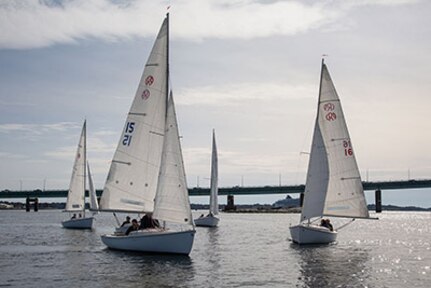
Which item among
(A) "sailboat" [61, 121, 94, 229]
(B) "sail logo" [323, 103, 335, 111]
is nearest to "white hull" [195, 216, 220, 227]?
(A) "sailboat" [61, 121, 94, 229]

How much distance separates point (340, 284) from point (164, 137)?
14.5 metres

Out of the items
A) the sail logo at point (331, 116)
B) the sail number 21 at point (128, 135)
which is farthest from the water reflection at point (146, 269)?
the sail logo at point (331, 116)

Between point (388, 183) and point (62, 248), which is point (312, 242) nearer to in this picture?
point (62, 248)

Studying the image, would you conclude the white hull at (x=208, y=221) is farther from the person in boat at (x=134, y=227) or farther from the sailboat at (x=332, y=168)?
the person in boat at (x=134, y=227)

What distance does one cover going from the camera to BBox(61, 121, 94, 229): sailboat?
71.8m

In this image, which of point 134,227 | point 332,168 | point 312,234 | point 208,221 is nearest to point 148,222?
point 134,227

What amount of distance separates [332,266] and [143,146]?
14.2 meters

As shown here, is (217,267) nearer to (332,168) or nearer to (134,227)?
(134,227)

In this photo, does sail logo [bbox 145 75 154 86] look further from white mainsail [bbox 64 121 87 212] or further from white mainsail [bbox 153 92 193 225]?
white mainsail [bbox 64 121 87 212]

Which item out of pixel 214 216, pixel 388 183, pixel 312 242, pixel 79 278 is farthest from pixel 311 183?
pixel 388 183

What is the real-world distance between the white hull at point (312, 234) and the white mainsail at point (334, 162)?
3.32 feet

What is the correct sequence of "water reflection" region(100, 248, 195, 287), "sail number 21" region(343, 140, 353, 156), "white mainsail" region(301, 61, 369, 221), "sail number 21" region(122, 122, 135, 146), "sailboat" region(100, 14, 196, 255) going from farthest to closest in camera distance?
"sail number 21" region(343, 140, 353, 156), "white mainsail" region(301, 61, 369, 221), "sail number 21" region(122, 122, 135, 146), "sailboat" region(100, 14, 196, 255), "water reflection" region(100, 248, 195, 287)

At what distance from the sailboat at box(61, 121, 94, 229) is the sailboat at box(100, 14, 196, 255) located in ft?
113

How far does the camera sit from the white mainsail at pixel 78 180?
235 feet
